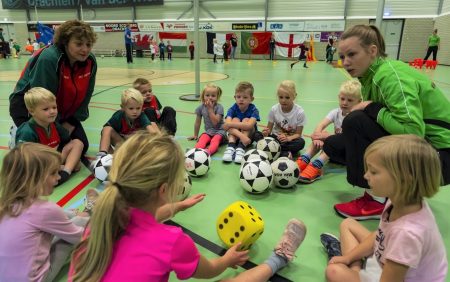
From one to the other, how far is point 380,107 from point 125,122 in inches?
107

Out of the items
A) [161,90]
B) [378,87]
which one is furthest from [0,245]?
[161,90]

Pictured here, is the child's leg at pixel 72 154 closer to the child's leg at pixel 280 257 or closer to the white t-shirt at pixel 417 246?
the child's leg at pixel 280 257

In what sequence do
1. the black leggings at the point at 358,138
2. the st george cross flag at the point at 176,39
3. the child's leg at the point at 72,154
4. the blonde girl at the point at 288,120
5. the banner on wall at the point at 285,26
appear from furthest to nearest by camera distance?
the st george cross flag at the point at 176,39 → the banner on wall at the point at 285,26 → the blonde girl at the point at 288,120 → the child's leg at the point at 72,154 → the black leggings at the point at 358,138

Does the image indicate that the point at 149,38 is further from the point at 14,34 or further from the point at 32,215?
the point at 32,215

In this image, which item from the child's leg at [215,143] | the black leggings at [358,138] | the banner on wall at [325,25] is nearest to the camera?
the black leggings at [358,138]

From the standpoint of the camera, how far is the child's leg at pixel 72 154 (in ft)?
11.1

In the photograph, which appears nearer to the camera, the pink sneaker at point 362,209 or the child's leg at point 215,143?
the pink sneaker at point 362,209

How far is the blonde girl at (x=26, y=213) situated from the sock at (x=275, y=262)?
1.21 m

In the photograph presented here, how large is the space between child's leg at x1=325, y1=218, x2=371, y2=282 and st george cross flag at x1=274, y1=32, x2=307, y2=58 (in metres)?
20.2

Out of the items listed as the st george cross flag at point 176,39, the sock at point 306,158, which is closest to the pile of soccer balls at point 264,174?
the sock at point 306,158

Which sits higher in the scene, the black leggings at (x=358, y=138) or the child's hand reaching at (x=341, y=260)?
the black leggings at (x=358, y=138)

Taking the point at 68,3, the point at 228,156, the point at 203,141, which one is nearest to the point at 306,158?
the point at 228,156

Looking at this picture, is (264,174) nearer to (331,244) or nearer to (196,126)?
(331,244)

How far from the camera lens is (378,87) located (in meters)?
2.45
